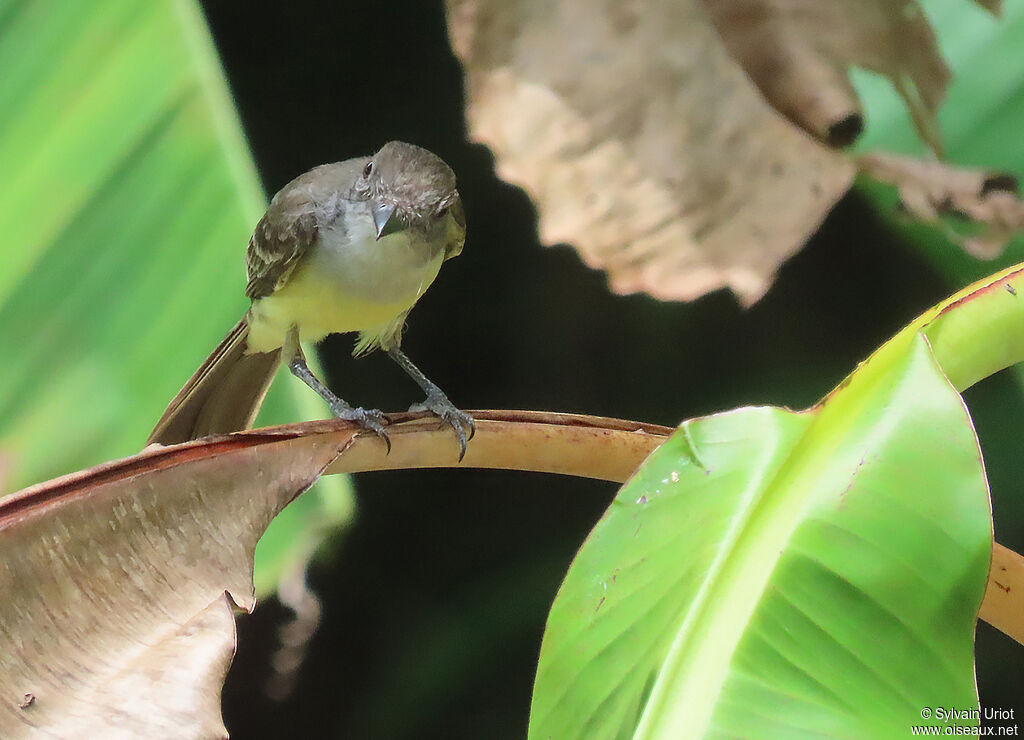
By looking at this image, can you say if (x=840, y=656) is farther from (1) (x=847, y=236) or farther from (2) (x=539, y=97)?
(1) (x=847, y=236)

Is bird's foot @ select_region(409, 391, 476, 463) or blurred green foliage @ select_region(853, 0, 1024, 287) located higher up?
bird's foot @ select_region(409, 391, 476, 463)

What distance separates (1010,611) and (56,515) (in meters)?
0.82

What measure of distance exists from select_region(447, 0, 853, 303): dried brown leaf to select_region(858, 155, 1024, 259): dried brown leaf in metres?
0.08

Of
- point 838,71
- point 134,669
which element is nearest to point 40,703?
point 134,669

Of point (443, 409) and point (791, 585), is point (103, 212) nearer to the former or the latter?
point (443, 409)

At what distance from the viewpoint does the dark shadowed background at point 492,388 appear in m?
1.67

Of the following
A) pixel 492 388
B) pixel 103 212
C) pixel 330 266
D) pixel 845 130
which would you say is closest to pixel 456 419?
pixel 330 266

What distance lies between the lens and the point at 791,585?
0.63 metres

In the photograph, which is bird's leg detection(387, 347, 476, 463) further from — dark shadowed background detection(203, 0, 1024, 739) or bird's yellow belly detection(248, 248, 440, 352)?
dark shadowed background detection(203, 0, 1024, 739)

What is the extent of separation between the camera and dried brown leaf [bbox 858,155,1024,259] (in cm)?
146

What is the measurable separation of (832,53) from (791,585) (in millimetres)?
1141

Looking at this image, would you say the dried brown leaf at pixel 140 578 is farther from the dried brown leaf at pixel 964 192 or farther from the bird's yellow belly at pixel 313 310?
the dried brown leaf at pixel 964 192

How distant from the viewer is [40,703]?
22.2 inches

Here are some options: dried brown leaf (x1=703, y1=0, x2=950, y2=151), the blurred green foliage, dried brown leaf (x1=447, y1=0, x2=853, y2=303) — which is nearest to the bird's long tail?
dried brown leaf (x1=447, y1=0, x2=853, y2=303)
